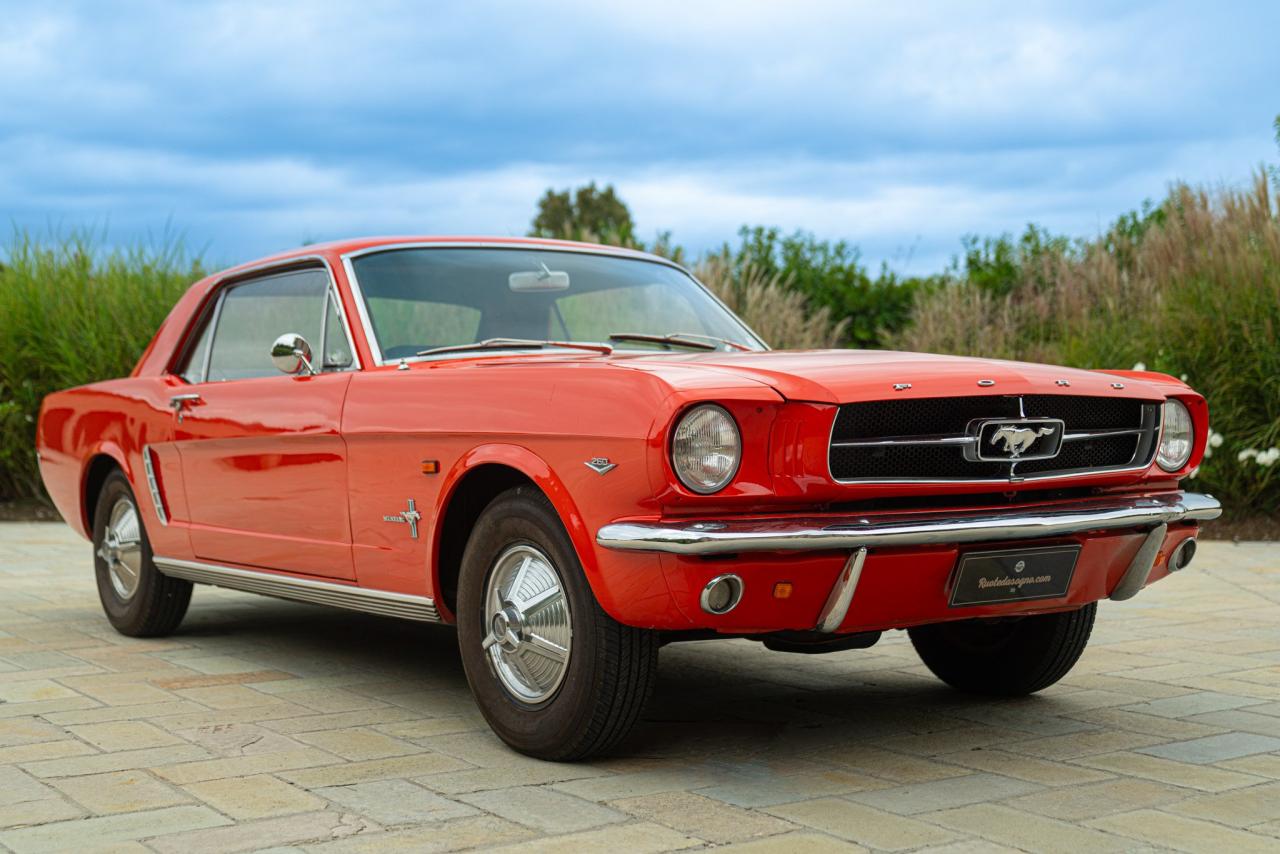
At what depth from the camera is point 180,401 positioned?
5.94m

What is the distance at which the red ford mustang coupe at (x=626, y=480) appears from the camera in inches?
141

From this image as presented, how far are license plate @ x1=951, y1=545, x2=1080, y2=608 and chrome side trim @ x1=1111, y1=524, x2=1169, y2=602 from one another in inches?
11.2

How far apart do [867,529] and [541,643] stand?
0.96 metres

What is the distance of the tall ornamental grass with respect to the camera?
9703 millimetres

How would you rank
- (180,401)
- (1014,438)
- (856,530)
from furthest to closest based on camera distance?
(180,401) < (1014,438) < (856,530)

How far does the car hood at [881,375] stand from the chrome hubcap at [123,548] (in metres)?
2.93

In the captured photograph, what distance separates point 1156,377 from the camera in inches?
180

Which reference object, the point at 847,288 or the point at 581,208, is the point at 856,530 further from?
the point at 581,208

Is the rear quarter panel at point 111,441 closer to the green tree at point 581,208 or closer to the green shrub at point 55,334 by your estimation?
the green shrub at point 55,334

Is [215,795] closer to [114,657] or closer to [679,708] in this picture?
[679,708]

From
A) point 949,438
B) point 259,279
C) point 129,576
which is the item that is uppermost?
point 259,279

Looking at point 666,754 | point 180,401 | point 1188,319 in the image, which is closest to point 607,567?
point 666,754

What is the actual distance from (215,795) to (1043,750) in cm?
223

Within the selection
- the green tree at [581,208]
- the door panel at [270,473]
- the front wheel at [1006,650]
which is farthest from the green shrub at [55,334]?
the green tree at [581,208]
